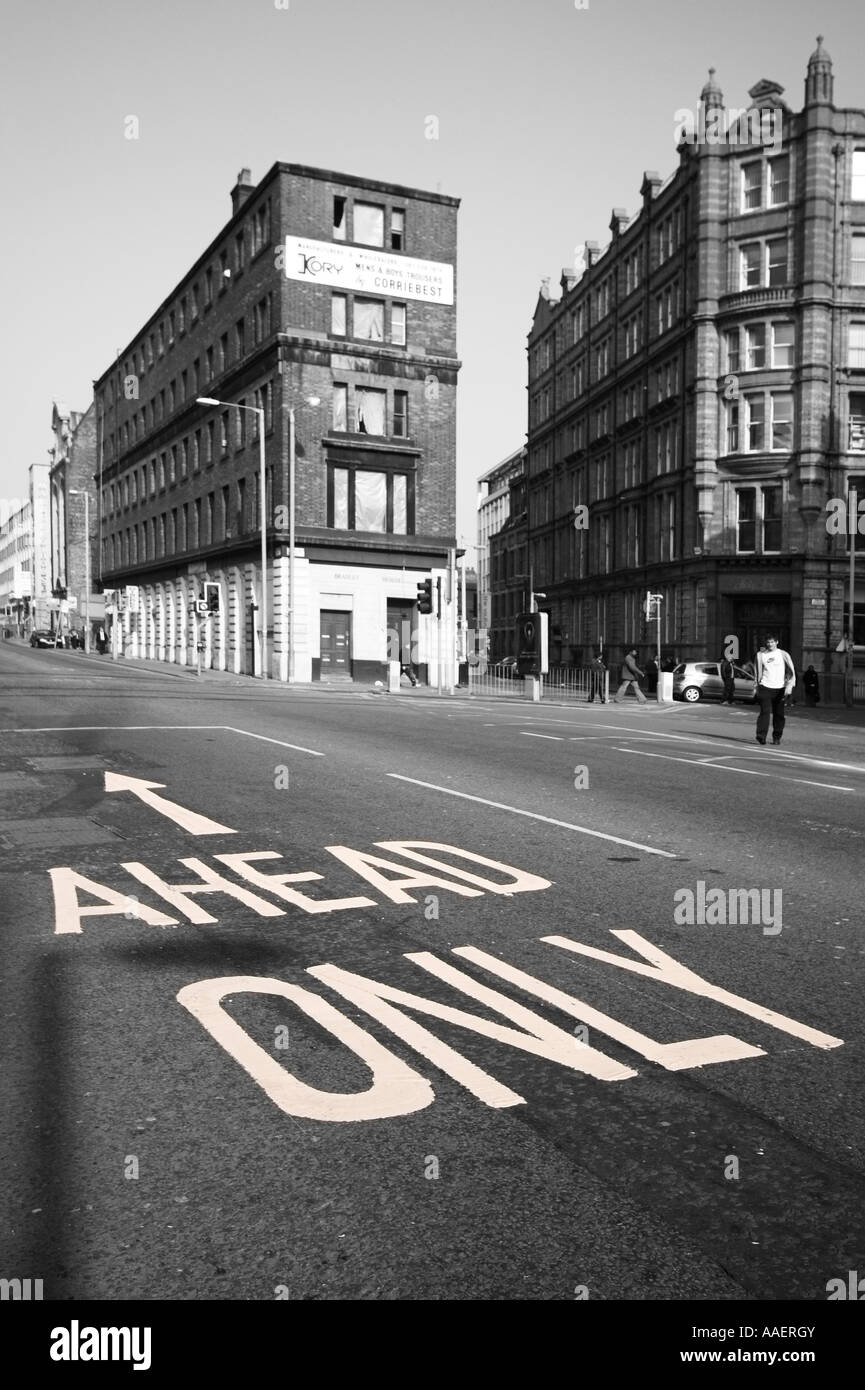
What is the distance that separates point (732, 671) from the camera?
126 ft

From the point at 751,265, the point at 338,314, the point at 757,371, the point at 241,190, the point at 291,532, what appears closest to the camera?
the point at 291,532

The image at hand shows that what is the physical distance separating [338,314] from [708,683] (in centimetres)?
2092

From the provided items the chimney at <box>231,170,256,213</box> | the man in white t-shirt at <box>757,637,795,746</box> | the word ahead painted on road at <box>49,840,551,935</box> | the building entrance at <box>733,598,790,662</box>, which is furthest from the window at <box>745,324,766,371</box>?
the word ahead painted on road at <box>49,840,551,935</box>

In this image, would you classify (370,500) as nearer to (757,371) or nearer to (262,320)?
(262,320)

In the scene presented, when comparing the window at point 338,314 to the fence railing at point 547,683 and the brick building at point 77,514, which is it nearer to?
the fence railing at point 547,683

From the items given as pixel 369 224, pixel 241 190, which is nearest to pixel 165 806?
pixel 369 224

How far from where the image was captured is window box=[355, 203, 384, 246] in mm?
44875

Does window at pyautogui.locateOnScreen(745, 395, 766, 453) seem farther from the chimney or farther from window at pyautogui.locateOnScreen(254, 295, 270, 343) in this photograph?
the chimney

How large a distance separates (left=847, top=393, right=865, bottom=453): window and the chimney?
30.3 m

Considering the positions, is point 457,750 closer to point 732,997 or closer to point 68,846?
point 68,846

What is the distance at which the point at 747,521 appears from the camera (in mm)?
45406

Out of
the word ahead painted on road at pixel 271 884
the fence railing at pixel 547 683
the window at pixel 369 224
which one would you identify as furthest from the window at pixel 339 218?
the word ahead painted on road at pixel 271 884

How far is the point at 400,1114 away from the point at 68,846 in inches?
216
